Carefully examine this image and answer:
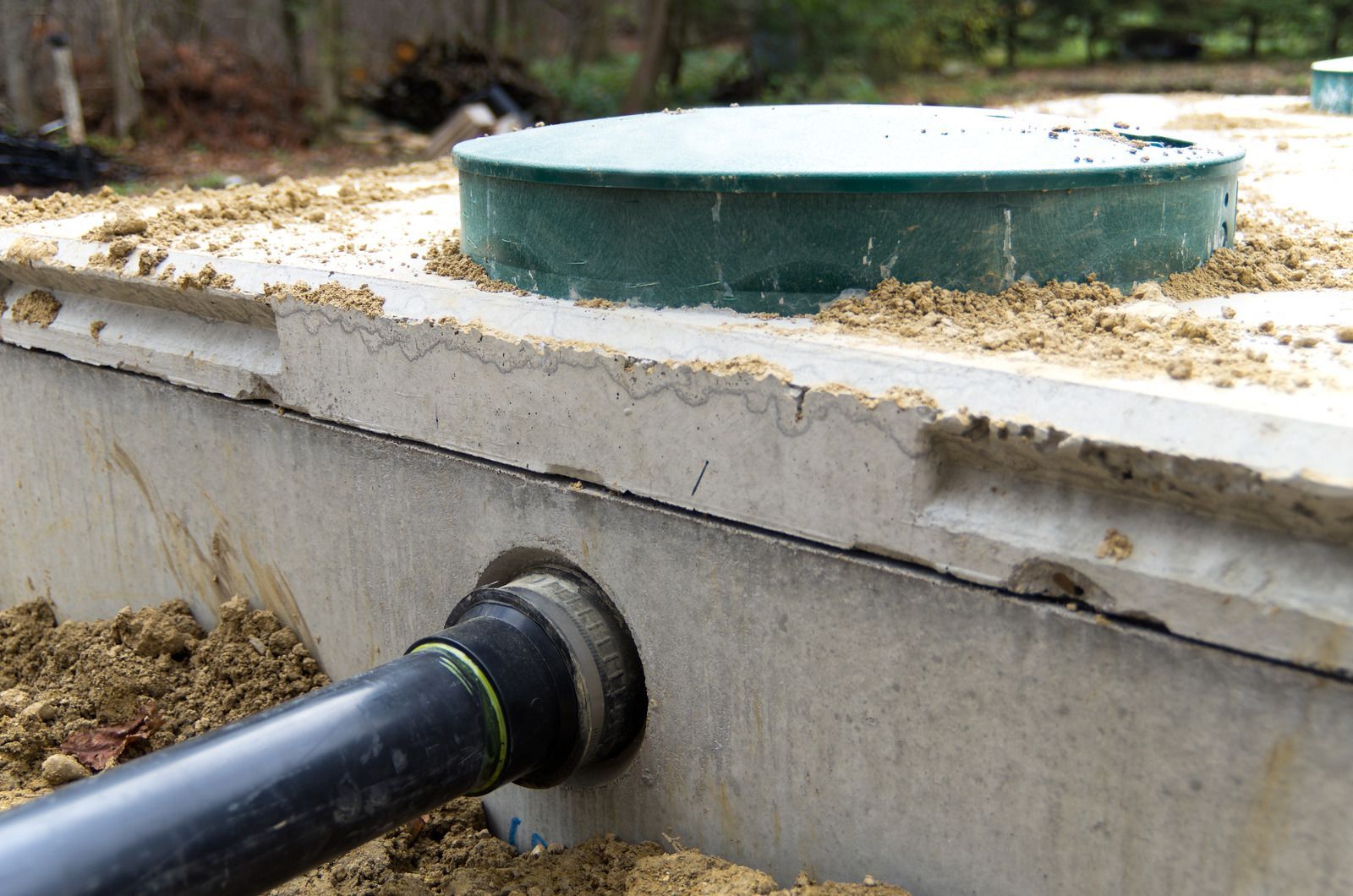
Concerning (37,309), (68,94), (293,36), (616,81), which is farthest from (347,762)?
(616,81)

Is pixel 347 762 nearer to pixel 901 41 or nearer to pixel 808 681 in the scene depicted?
pixel 808 681

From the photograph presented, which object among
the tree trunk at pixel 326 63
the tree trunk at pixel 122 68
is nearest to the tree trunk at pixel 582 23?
the tree trunk at pixel 326 63

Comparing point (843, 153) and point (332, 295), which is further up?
point (843, 153)

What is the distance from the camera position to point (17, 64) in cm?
1216

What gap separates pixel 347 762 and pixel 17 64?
12562 mm

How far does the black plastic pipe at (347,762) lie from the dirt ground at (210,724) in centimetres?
22

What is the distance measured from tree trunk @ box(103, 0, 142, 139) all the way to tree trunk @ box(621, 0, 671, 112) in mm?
5251

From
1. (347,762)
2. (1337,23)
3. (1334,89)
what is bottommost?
(347,762)

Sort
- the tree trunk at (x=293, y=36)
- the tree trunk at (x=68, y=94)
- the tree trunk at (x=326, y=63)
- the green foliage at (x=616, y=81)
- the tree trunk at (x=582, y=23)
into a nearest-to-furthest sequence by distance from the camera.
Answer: the tree trunk at (x=68, y=94)
the tree trunk at (x=326, y=63)
the tree trunk at (x=293, y=36)
the green foliage at (x=616, y=81)
the tree trunk at (x=582, y=23)

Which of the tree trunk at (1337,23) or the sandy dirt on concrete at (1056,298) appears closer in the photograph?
the sandy dirt on concrete at (1056,298)

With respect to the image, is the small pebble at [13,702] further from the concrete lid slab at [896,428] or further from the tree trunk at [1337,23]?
the tree trunk at [1337,23]

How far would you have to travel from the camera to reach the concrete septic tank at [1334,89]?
5.58 meters

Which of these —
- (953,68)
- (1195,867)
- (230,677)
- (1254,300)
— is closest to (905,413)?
(1195,867)

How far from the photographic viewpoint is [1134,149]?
8.24 ft
